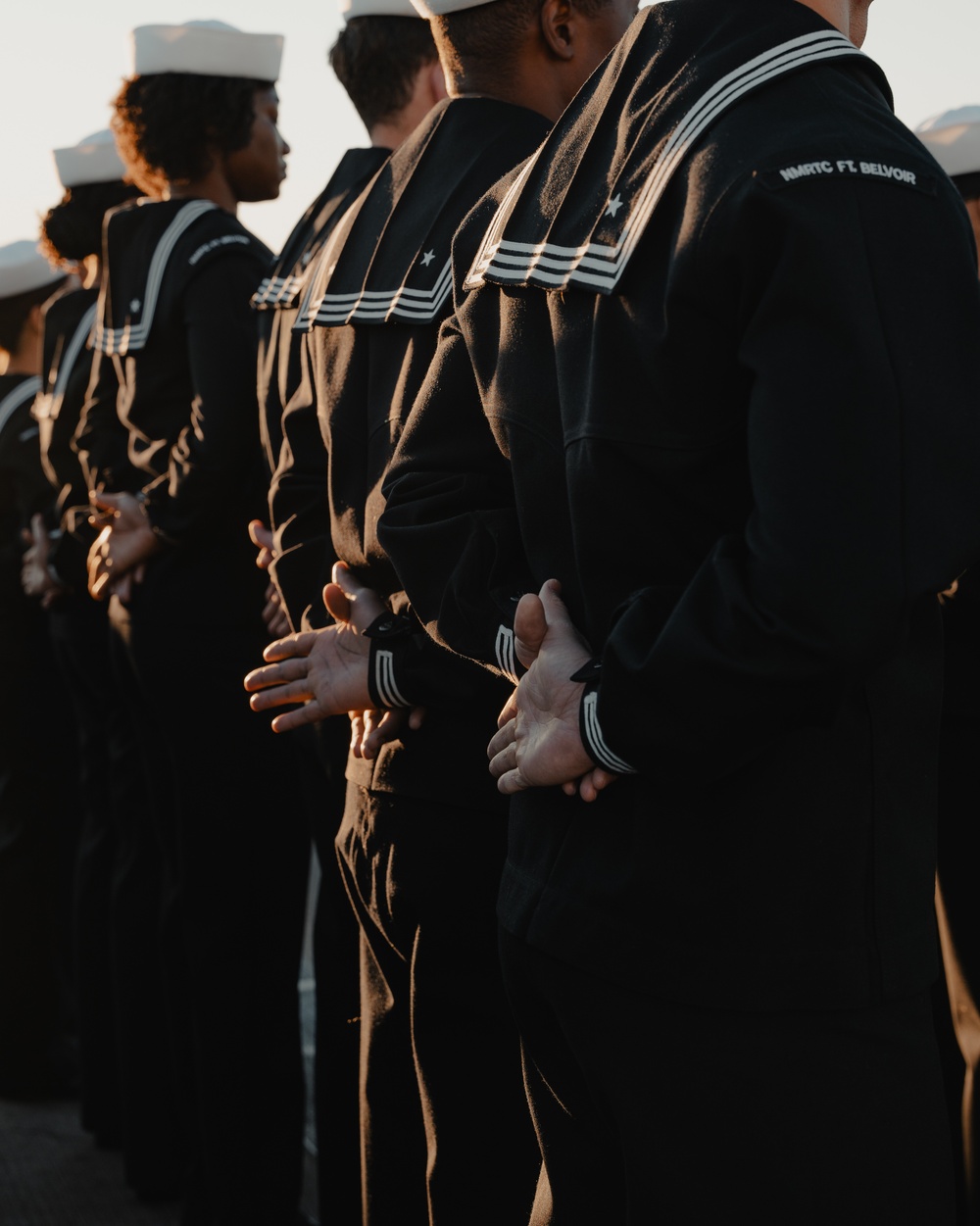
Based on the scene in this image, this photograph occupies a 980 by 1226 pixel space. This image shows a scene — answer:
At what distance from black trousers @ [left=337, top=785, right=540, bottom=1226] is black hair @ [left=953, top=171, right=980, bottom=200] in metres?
1.83

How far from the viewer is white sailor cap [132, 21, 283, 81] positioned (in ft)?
11.7

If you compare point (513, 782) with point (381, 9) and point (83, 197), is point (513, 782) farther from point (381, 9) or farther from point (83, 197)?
point (83, 197)

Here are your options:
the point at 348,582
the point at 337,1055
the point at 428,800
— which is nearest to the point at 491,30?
the point at 348,582

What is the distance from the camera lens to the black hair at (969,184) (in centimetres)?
320

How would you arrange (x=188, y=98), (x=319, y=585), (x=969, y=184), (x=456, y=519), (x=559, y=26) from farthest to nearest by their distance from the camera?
(x=188, y=98), (x=969, y=184), (x=319, y=585), (x=559, y=26), (x=456, y=519)

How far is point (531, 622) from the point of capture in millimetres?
1604

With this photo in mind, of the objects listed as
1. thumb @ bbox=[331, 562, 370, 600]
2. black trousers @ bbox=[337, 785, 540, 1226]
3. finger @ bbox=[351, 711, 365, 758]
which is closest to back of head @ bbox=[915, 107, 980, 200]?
thumb @ bbox=[331, 562, 370, 600]

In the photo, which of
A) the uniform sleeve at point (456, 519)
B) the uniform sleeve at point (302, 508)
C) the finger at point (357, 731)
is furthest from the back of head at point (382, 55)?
the finger at point (357, 731)

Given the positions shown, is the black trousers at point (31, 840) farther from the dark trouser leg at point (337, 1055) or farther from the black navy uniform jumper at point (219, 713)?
the dark trouser leg at point (337, 1055)

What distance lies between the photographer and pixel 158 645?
3.38 metres

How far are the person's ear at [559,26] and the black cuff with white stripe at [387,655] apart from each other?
78cm

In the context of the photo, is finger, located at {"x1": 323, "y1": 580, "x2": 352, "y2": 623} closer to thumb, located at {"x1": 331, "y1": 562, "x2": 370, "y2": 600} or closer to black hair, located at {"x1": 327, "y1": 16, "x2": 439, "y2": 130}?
thumb, located at {"x1": 331, "y1": 562, "x2": 370, "y2": 600}

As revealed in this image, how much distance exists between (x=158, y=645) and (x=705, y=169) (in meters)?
2.25

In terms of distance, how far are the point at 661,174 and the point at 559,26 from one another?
2.42ft
